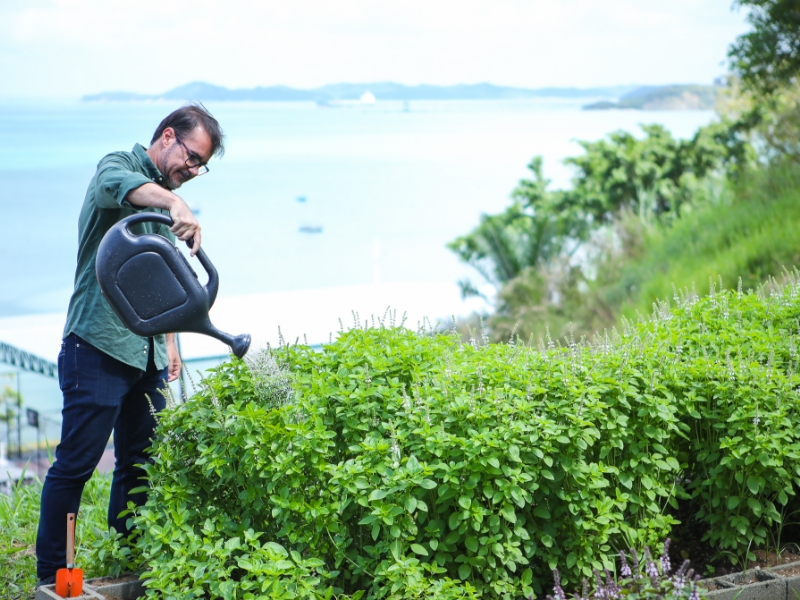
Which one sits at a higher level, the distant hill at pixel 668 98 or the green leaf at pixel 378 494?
the distant hill at pixel 668 98

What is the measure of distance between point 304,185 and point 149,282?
91.2m

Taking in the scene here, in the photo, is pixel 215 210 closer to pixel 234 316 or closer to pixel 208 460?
pixel 234 316

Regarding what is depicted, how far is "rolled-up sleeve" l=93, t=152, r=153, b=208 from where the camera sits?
280 cm

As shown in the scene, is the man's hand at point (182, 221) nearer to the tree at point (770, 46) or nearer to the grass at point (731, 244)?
the grass at point (731, 244)

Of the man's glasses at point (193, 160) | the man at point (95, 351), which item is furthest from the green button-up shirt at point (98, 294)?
the man's glasses at point (193, 160)

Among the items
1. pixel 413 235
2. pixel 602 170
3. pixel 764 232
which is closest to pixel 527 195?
pixel 602 170

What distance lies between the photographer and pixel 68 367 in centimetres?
309

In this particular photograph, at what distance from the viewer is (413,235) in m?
76.4

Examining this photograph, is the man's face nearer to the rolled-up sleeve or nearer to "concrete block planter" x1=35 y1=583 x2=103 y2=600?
the rolled-up sleeve

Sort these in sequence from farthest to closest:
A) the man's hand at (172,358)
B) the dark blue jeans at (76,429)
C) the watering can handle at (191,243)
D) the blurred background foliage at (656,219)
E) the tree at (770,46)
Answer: the tree at (770,46)
the blurred background foliage at (656,219)
the man's hand at (172,358)
the dark blue jeans at (76,429)
the watering can handle at (191,243)

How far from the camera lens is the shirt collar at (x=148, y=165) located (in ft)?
10.5

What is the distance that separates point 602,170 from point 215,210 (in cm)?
5407

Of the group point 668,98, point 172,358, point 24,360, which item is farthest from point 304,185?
point 172,358

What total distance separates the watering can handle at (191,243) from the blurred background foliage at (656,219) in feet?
14.8
